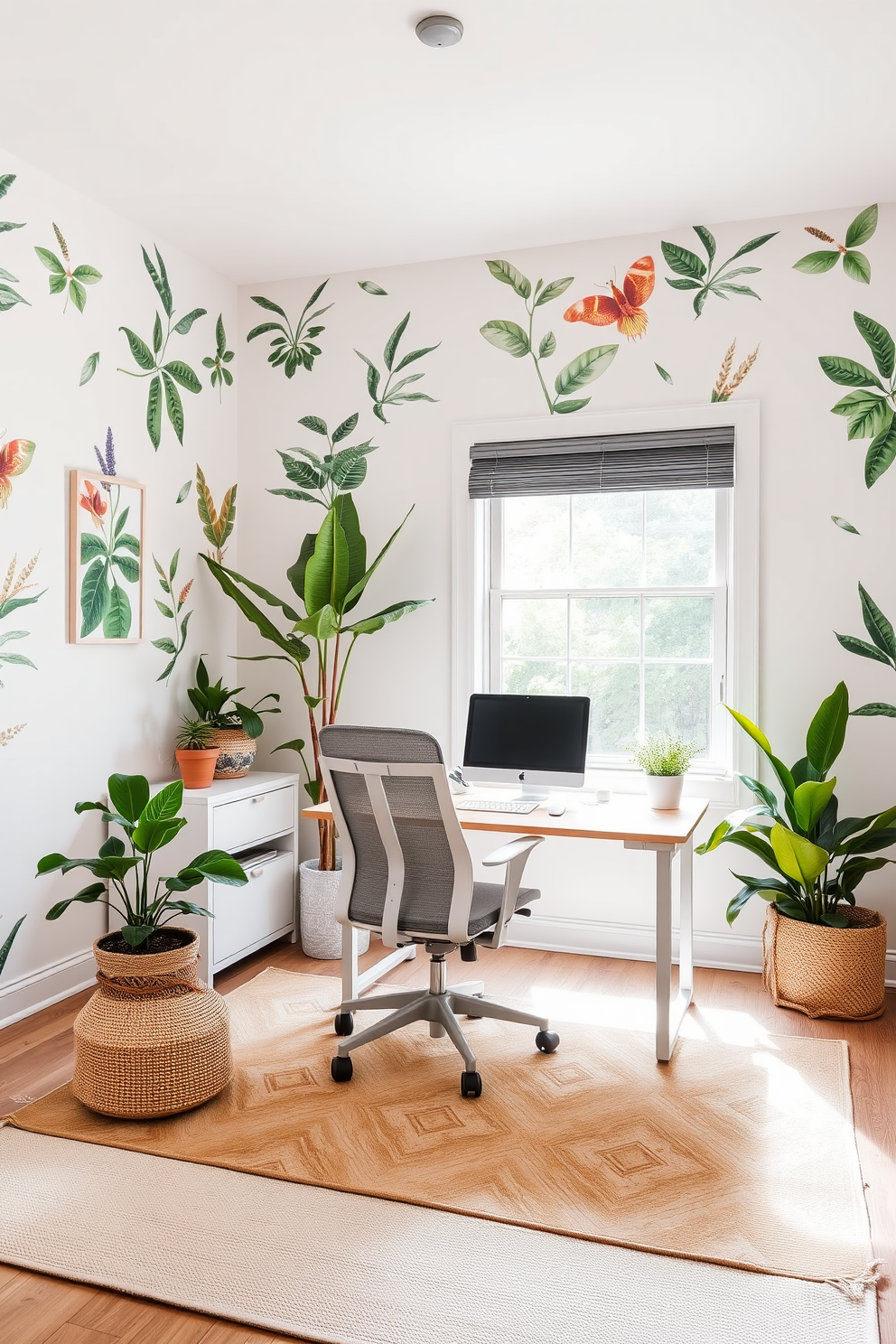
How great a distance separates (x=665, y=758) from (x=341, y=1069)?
1.45 metres

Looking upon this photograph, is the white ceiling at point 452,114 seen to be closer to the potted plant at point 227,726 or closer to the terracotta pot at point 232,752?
the potted plant at point 227,726

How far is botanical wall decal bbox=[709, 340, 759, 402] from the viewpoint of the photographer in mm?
3575

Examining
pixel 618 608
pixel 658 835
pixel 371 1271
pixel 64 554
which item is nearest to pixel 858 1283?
pixel 371 1271

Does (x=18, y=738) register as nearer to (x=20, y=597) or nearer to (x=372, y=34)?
(x=20, y=597)

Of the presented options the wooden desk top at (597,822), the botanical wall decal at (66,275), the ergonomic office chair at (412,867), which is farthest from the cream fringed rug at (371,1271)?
the botanical wall decal at (66,275)

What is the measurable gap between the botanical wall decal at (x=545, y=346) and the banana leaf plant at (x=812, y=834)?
145cm

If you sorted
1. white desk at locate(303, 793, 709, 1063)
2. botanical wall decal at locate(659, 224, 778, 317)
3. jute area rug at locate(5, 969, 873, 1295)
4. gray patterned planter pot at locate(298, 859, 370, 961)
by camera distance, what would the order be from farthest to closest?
1. gray patterned planter pot at locate(298, 859, 370, 961)
2. botanical wall decal at locate(659, 224, 778, 317)
3. white desk at locate(303, 793, 709, 1063)
4. jute area rug at locate(5, 969, 873, 1295)

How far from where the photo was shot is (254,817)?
3750mm

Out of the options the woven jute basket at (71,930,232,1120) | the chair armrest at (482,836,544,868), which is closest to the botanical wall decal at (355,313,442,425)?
the chair armrest at (482,836,544,868)

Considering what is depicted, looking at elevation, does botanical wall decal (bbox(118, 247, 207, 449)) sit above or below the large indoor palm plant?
above

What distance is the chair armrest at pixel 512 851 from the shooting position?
2561 millimetres

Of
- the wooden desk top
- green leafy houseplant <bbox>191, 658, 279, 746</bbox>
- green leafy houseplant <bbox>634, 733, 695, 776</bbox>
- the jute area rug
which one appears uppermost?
green leafy houseplant <bbox>191, 658, 279, 746</bbox>

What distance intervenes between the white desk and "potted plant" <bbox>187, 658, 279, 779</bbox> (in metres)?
0.82

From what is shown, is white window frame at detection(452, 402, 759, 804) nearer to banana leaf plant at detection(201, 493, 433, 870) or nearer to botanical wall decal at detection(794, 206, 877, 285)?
banana leaf plant at detection(201, 493, 433, 870)
